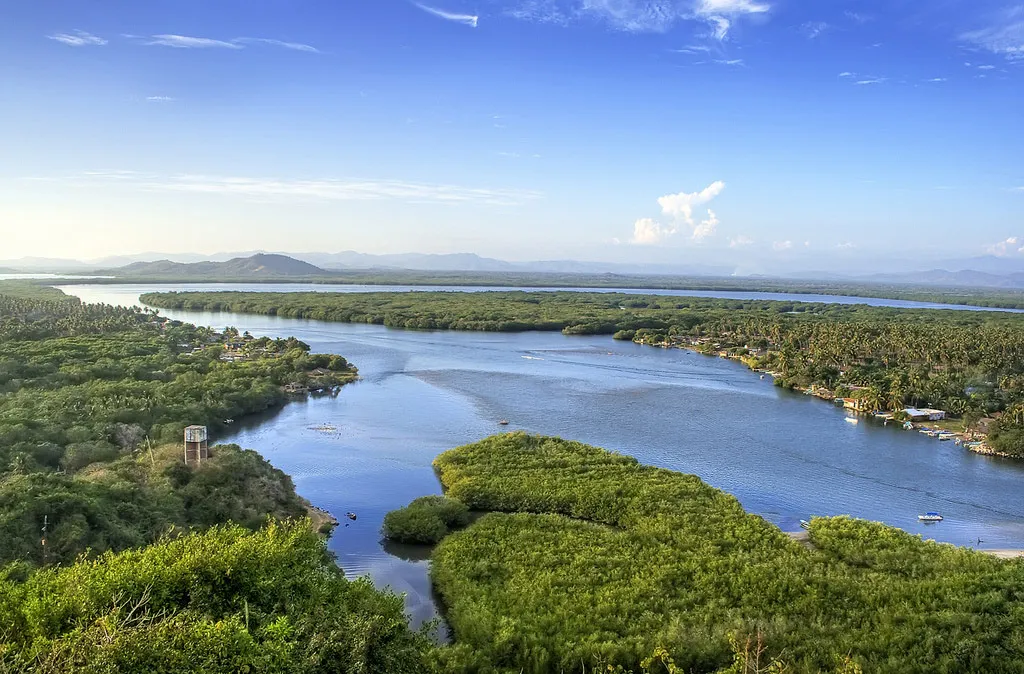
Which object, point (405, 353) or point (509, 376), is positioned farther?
point (405, 353)

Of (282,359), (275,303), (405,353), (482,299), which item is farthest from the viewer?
(482,299)

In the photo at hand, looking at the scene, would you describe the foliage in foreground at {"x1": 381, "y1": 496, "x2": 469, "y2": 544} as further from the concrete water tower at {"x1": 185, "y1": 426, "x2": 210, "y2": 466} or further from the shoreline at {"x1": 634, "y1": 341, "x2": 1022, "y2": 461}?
the shoreline at {"x1": 634, "y1": 341, "x2": 1022, "y2": 461}

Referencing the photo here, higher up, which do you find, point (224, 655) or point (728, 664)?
point (224, 655)

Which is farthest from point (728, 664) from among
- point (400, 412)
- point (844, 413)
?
point (844, 413)

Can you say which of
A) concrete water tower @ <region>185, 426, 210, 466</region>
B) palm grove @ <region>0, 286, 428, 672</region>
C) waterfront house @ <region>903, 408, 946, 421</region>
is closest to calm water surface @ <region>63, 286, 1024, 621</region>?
waterfront house @ <region>903, 408, 946, 421</region>

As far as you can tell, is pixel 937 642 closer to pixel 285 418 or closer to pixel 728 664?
pixel 728 664

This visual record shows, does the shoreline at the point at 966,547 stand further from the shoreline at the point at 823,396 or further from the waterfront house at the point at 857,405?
the waterfront house at the point at 857,405

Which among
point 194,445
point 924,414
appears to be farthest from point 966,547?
point 194,445

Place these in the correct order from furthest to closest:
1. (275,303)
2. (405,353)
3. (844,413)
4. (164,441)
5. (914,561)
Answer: (275,303), (405,353), (844,413), (164,441), (914,561)
